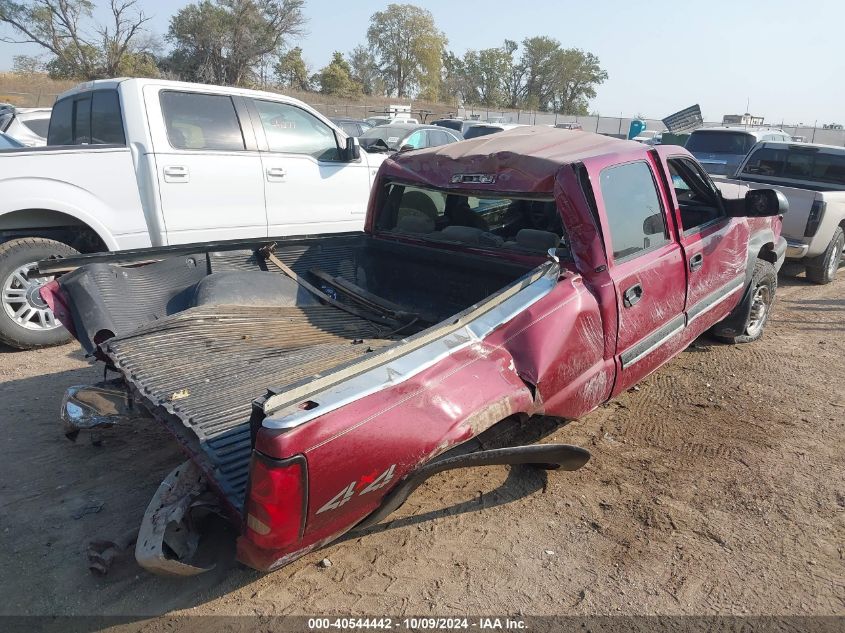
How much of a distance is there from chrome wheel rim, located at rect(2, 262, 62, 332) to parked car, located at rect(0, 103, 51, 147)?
6.84 meters

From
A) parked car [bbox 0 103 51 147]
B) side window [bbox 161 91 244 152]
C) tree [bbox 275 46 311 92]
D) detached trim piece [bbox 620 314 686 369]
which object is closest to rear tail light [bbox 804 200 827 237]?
detached trim piece [bbox 620 314 686 369]

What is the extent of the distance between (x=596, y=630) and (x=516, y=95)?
279ft

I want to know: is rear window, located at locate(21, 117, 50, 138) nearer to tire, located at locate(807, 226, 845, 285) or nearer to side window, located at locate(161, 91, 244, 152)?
side window, located at locate(161, 91, 244, 152)

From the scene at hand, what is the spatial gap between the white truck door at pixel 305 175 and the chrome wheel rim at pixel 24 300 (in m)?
2.08

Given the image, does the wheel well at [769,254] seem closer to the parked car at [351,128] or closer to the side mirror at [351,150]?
the side mirror at [351,150]

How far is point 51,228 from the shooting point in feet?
17.2

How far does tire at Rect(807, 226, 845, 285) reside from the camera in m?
7.58

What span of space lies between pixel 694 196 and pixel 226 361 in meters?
3.70

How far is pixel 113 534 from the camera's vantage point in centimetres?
288

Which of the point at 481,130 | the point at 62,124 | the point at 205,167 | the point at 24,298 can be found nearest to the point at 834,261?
the point at 205,167

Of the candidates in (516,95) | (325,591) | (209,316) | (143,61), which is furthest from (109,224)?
(516,95)

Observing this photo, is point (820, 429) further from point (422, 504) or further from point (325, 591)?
point (325, 591)

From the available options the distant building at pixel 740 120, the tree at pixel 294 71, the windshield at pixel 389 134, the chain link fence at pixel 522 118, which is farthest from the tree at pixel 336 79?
the windshield at pixel 389 134

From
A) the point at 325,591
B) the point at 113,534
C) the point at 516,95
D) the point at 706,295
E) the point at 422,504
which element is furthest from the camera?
the point at 516,95
